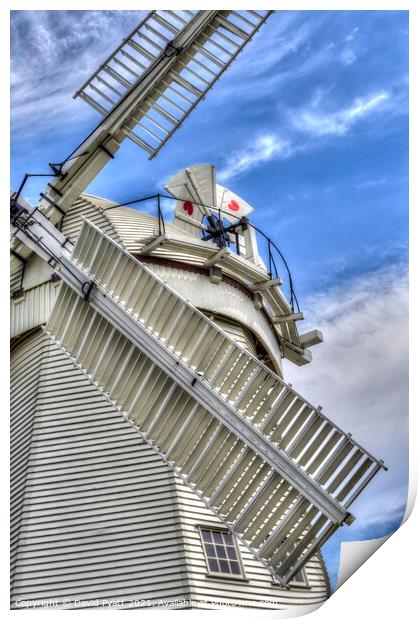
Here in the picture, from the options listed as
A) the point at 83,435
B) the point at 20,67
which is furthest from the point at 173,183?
the point at 20,67

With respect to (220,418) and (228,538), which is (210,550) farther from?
(220,418)

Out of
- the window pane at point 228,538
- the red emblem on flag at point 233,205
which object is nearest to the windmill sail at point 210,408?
the window pane at point 228,538

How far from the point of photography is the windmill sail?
7.43 metres

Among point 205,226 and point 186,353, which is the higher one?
point 205,226

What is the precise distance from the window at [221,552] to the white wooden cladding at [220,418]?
68 cm

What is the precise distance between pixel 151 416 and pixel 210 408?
2.43 ft

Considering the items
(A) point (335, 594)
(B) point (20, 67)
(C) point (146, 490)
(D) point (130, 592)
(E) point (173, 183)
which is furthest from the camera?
(E) point (173, 183)

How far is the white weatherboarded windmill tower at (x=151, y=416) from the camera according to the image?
761cm

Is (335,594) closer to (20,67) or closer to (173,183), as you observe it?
(20,67)

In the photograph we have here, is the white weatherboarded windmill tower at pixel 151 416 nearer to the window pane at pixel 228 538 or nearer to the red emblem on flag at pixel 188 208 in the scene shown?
the window pane at pixel 228 538

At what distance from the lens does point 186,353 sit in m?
8.02

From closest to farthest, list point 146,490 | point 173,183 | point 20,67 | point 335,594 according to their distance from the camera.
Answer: point 335,594 < point 20,67 < point 146,490 < point 173,183

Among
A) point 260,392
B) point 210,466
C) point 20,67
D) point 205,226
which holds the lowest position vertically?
point 210,466

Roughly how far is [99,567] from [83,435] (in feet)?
4.38
